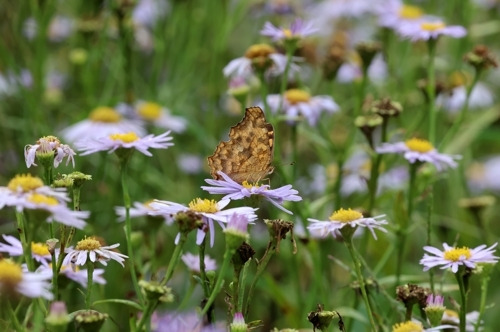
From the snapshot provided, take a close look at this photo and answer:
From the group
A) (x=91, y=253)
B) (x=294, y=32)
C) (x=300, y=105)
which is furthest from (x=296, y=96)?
(x=91, y=253)

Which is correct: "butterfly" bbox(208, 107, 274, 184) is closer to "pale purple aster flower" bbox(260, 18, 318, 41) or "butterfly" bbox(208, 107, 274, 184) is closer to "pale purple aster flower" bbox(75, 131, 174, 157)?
"pale purple aster flower" bbox(75, 131, 174, 157)

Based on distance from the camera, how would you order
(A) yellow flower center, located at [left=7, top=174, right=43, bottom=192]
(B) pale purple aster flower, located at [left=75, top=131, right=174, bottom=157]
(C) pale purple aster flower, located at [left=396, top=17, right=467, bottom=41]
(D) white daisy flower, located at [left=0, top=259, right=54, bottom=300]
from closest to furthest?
(D) white daisy flower, located at [left=0, top=259, right=54, bottom=300] < (A) yellow flower center, located at [left=7, top=174, right=43, bottom=192] < (B) pale purple aster flower, located at [left=75, top=131, right=174, bottom=157] < (C) pale purple aster flower, located at [left=396, top=17, right=467, bottom=41]

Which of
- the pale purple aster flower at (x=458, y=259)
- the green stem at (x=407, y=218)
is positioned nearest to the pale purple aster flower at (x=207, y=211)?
the pale purple aster flower at (x=458, y=259)

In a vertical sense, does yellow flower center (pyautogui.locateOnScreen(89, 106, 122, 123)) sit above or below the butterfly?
below

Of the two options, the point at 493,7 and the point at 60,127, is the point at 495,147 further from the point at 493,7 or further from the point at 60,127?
the point at 60,127

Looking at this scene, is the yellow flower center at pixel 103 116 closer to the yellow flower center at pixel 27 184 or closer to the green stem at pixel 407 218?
the green stem at pixel 407 218

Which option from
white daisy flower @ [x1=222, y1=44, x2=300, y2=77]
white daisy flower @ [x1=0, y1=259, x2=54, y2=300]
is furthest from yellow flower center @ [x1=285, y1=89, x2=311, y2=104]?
white daisy flower @ [x1=0, y1=259, x2=54, y2=300]
